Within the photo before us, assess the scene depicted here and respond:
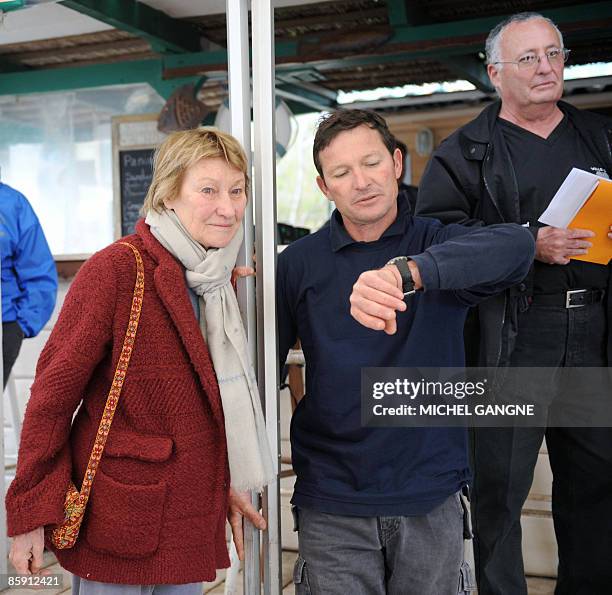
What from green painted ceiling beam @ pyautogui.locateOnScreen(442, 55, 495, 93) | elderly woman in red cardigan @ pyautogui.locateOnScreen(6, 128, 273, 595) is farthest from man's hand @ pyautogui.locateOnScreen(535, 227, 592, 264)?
green painted ceiling beam @ pyautogui.locateOnScreen(442, 55, 495, 93)

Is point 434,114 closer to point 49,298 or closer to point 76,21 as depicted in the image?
point 76,21

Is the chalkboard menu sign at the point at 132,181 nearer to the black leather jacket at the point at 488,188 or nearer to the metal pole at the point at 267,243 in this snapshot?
the black leather jacket at the point at 488,188

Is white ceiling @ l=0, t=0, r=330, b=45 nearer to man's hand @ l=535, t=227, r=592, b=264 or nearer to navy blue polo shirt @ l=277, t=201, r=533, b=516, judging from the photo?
man's hand @ l=535, t=227, r=592, b=264

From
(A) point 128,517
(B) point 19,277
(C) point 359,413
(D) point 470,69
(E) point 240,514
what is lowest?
(E) point 240,514

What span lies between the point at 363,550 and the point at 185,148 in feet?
2.96

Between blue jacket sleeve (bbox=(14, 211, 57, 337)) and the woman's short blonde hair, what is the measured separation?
195 cm

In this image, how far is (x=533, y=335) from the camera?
2.12 metres

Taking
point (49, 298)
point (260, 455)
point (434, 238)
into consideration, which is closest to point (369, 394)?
point (260, 455)

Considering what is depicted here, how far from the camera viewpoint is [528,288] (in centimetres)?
209

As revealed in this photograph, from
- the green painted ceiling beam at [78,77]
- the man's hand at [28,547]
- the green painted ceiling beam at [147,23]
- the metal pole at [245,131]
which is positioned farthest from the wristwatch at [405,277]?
the green painted ceiling beam at [78,77]

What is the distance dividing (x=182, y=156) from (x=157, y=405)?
0.49 meters

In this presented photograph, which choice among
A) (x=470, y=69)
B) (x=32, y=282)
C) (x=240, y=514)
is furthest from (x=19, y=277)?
(x=470, y=69)

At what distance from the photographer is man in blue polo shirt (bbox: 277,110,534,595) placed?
5.38ft
